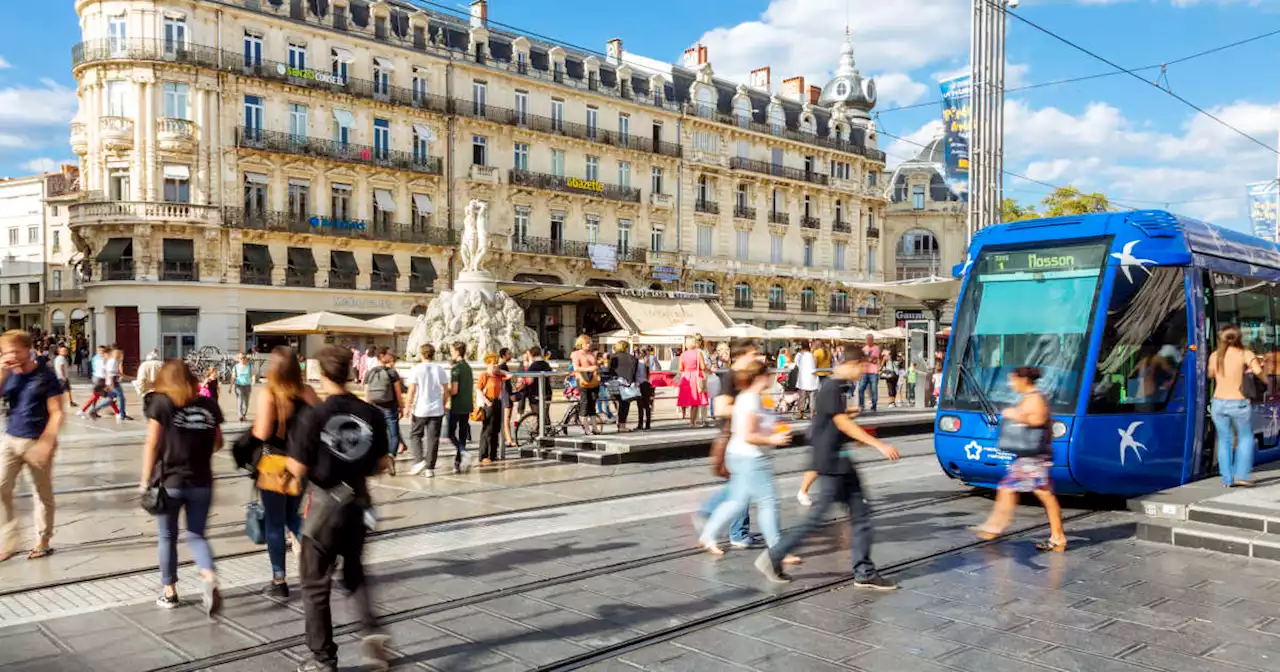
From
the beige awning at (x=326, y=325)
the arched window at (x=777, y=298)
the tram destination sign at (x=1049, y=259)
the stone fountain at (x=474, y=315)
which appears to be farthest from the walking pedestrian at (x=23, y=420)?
the arched window at (x=777, y=298)

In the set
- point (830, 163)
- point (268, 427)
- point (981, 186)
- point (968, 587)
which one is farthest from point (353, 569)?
point (830, 163)

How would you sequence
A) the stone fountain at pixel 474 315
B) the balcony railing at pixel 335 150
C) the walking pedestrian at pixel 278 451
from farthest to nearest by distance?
the balcony railing at pixel 335 150, the stone fountain at pixel 474 315, the walking pedestrian at pixel 278 451

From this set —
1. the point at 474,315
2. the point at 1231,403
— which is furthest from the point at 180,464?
the point at 474,315

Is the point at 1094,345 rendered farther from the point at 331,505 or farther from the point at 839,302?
the point at 839,302

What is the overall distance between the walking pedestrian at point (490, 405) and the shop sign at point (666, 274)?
1409 inches

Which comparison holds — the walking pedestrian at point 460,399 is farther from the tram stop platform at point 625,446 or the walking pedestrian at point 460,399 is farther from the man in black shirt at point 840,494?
the man in black shirt at point 840,494

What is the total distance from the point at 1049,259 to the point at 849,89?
59.9 meters

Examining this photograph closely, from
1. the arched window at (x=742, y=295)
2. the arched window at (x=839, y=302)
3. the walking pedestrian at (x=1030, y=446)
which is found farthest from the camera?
the arched window at (x=839, y=302)

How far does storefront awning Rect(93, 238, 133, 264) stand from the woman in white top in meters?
34.1

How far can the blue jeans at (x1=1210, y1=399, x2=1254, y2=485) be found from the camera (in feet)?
30.4

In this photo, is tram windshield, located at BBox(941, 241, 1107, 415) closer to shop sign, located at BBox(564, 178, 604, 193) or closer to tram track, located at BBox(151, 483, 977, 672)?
tram track, located at BBox(151, 483, 977, 672)

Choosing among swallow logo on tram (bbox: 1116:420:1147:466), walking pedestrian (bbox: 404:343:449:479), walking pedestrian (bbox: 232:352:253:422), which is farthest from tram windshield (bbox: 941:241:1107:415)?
walking pedestrian (bbox: 232:352:253:422)

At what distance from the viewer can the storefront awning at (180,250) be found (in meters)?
35.6

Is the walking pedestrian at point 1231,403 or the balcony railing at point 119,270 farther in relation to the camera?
the balcony railing at point 119,270
